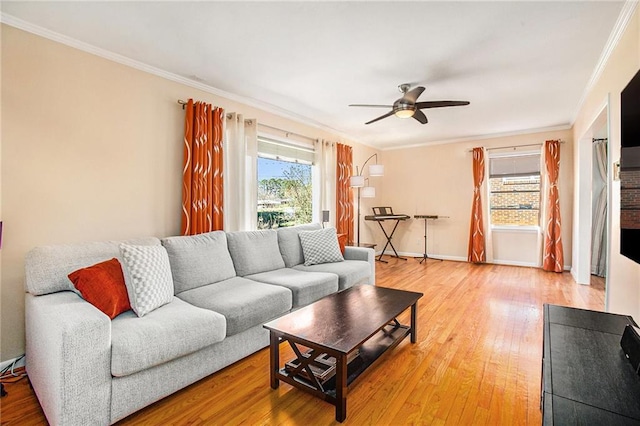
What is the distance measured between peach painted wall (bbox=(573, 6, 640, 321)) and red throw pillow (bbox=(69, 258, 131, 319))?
3213mm

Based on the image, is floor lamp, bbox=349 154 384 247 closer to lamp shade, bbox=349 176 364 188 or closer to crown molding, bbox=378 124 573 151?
lamp shade, bbox=349 176 364 188

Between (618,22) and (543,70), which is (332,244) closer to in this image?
(543,70)

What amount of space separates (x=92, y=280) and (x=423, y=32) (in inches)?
112

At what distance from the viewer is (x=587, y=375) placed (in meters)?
1.12

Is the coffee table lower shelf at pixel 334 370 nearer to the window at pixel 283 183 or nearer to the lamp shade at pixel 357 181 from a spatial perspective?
the window at pixel 283 183

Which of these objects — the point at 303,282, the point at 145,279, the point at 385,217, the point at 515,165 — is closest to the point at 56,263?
the point at 145,279

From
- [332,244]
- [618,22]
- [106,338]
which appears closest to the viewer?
[106,338]

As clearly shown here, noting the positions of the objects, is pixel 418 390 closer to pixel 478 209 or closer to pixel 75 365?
pixel 75 365

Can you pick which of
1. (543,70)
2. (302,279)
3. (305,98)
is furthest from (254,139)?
(543,70)

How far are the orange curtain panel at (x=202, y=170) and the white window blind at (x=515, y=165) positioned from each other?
5106 millimetres

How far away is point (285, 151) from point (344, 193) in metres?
1.42

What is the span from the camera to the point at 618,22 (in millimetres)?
2182

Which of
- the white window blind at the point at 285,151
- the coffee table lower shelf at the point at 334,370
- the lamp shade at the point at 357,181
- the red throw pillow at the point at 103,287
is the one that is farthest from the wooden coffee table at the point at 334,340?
the lamp shade at the point at 357,181

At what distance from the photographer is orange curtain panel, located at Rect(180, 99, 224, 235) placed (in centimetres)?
309
